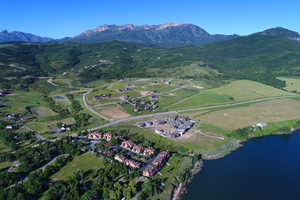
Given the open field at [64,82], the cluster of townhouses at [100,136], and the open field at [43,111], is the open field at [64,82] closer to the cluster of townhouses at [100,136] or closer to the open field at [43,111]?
the open field at [43,111]

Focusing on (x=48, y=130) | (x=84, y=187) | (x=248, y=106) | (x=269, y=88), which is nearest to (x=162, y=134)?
(x=84, y=187)

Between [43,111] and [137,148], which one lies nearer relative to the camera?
[137,148]

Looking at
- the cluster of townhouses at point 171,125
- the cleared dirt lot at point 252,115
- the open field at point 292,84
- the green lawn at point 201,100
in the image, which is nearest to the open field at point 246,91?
the green lawn at point 201,100

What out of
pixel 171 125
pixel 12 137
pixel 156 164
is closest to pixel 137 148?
pixel 156 164

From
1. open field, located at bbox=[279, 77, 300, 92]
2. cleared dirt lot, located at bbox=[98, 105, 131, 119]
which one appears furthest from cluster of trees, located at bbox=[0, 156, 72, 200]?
open field, located at bbox=[279, 77, 300, 92]

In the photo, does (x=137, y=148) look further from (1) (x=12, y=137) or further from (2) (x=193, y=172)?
(1) (x=12, y=137)

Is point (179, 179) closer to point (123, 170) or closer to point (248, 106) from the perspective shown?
point (123, 170)
